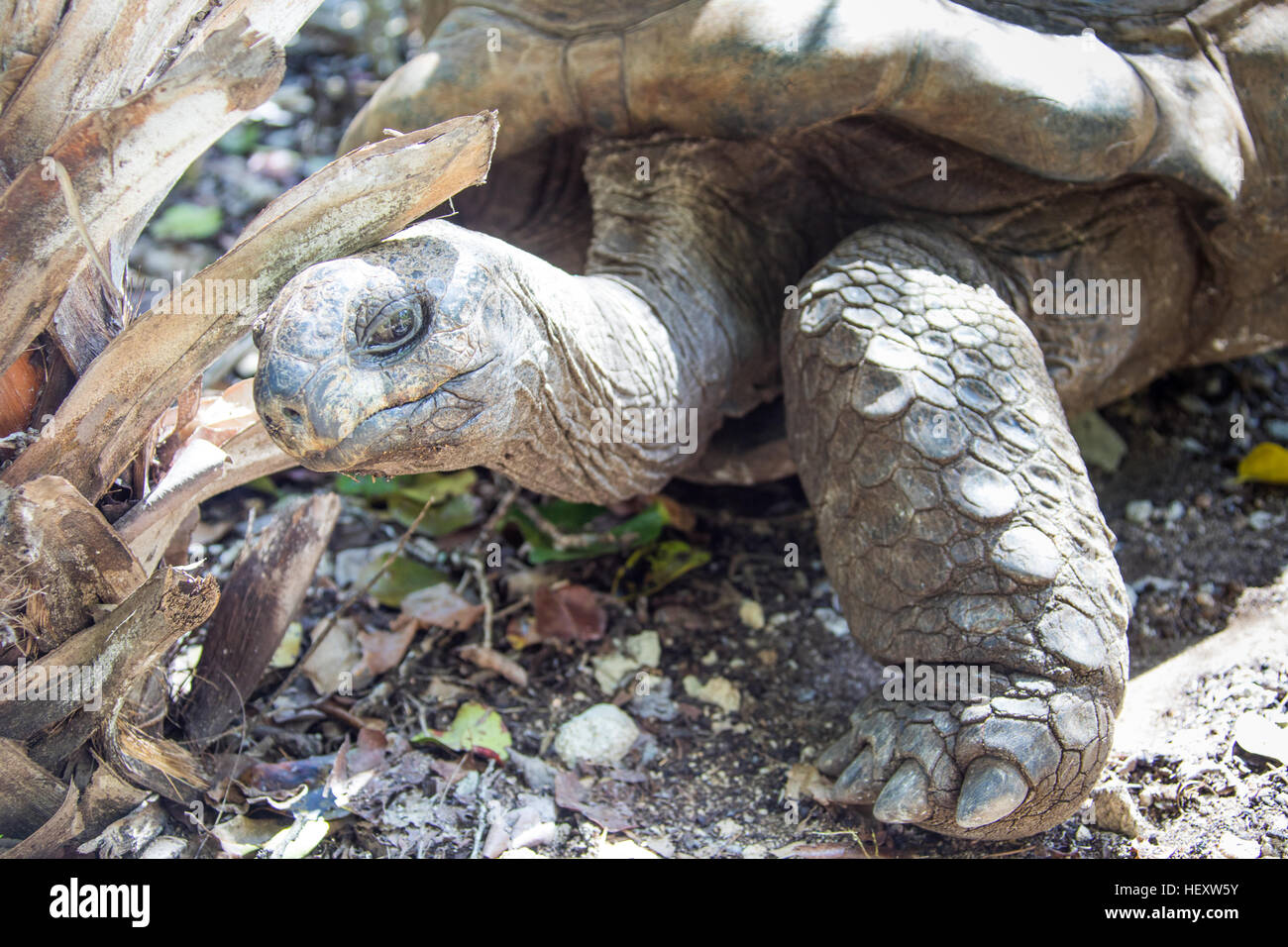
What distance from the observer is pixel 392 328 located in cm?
162

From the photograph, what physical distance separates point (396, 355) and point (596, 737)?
1.13 meters

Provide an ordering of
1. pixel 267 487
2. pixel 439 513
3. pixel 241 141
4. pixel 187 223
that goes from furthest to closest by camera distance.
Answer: pixel 241 141 < pixel 187 223 < pixel 267 487 < pixel 439 513

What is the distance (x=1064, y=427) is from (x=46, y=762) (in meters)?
2.10

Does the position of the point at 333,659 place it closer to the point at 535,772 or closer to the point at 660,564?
the point at 535,772

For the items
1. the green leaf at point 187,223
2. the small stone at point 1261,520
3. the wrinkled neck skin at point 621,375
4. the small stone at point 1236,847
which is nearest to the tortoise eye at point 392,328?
the wrinkled neck skin at point 621,375

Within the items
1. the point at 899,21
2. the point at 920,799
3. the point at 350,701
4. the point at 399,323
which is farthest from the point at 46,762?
the point at 899,21

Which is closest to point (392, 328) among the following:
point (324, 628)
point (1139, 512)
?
point (324, 628)

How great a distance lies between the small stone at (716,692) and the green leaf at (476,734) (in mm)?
476

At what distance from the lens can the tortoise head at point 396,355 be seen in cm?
155

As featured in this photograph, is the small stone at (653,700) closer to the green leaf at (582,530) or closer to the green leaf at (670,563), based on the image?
the green leaf at (670,563)

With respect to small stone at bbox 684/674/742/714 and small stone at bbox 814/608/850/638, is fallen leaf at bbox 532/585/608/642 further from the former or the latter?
small stone at bbox 814/608/850/638

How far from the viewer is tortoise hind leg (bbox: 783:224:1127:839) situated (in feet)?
6.16

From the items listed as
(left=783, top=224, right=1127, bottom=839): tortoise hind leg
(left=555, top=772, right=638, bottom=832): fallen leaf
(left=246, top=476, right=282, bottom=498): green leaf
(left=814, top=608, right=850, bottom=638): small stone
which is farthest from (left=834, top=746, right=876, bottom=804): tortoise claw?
(left=246, top=476, right=282, bottom=498): green leaf
